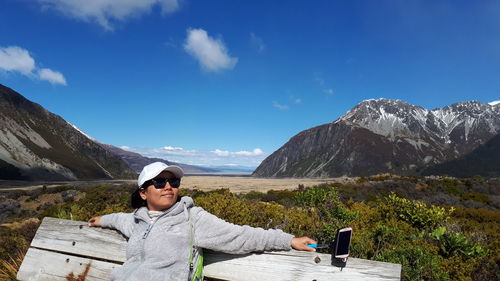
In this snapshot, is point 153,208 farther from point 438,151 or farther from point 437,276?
point 438,151

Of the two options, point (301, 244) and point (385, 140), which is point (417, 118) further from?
point (301, 244)

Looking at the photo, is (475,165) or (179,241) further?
(475,165)

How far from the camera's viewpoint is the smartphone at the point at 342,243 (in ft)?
7.07

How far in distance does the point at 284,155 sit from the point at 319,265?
161184 millimetres

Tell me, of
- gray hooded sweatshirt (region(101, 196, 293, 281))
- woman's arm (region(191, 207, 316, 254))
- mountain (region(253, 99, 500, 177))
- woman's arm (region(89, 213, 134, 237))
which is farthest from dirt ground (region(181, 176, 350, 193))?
mountain (region(253, 99, 500, 177))

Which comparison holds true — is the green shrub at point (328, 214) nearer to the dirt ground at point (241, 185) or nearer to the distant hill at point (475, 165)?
the dirt ground at point (241, 185)

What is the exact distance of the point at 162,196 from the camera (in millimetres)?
Answer: 2967

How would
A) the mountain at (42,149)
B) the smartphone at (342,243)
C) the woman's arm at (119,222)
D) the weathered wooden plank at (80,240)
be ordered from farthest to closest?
the mountain at (42,149) < the weathered wooden plank at (80,240) < the woman's arm at (119,222) < the smartphone at (342,243)

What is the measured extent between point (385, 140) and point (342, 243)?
145841 millimetres

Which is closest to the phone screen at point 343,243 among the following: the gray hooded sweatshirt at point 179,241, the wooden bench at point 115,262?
the wooden bench at point 115,262

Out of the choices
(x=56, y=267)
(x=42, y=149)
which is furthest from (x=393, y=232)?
(x=42, y=149)

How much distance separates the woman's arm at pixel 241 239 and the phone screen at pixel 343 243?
284 millimetres

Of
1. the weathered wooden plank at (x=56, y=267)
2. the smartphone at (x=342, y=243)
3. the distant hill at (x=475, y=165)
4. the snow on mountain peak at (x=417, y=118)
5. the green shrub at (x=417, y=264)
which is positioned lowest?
the weathered wooden plank at (x=56, y=267)

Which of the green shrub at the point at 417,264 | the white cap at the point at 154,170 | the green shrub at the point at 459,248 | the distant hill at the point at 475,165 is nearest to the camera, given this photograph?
the white cap at the point at 154,170
